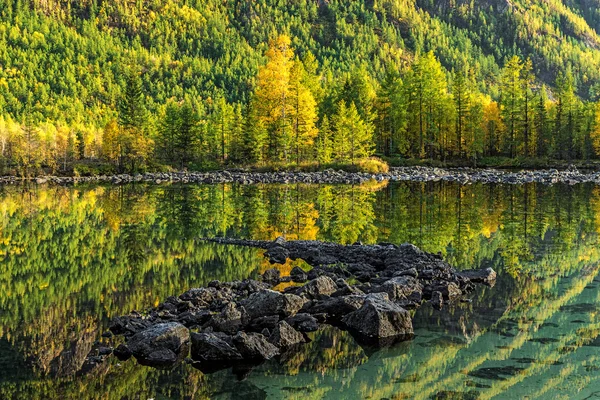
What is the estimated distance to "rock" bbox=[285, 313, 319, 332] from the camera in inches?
527

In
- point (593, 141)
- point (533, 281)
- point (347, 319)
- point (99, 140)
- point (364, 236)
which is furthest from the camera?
point (99, 140)

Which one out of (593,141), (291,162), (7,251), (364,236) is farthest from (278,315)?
(593,141)

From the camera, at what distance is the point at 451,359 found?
11.5m

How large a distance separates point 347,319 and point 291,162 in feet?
217

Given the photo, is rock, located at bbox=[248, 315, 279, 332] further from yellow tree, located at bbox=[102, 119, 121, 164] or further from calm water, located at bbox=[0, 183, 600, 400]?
yellow tree, located at bbox=[102, 119, 121, 164]

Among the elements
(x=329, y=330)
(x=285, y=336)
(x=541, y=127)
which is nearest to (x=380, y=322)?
(x=329, y=330)

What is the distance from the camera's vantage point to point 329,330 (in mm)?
13398

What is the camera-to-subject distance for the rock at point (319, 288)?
15.4 meters

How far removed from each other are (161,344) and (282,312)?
10.7 ft

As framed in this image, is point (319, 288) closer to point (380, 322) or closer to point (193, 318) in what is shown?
point (380, 322)

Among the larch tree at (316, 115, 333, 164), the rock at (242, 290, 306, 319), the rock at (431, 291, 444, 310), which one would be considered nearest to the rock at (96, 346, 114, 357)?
the rock at (242, 290, 306, 319)

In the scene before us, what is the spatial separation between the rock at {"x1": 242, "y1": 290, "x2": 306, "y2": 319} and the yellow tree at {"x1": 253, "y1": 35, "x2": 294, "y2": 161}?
61.7m

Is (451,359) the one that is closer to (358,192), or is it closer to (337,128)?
(358,192)

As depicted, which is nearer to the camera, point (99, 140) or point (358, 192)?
point (358, 192)
